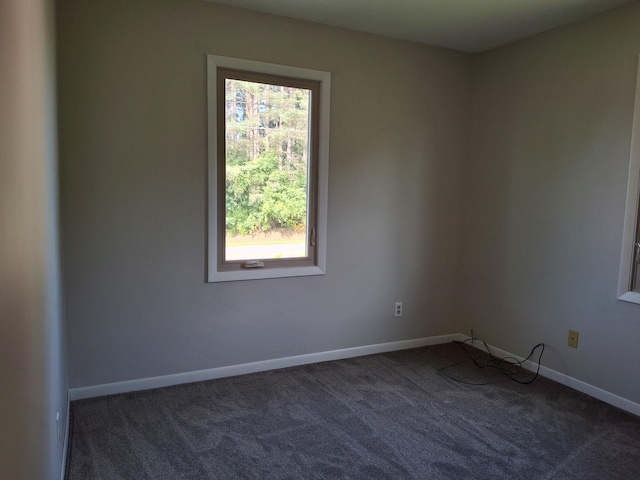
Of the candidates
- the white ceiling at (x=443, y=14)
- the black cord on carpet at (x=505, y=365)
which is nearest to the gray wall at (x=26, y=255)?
the white ceiling at (x=443, y=14)

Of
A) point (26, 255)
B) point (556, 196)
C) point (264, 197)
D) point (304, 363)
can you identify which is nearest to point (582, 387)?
point (556, 196)

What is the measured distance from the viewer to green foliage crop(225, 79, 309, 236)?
10.6 ft

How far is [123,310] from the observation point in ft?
9.78

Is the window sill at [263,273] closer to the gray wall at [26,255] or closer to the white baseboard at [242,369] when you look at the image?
the white baseboard at [242,369]

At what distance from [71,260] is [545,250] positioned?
317cm

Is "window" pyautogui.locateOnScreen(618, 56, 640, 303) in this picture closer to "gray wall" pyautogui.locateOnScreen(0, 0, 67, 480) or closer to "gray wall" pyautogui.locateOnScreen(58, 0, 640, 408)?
"gray wall" pyautogui.locateOnScreen(58, 0, 640, 408)

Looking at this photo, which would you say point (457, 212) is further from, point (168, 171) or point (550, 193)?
point (168, 171)

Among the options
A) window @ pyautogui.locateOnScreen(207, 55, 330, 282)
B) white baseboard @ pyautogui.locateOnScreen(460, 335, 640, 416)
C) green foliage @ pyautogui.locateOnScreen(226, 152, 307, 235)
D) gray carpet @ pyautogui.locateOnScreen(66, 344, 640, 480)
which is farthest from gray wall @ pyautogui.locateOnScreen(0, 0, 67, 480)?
white baseboard @ pyautogui.locateOnScreen(460, 335, 640, 416)

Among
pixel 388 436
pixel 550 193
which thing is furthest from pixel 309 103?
pixel 388 436

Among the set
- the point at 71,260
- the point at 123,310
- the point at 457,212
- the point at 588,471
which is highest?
the point at 457,212

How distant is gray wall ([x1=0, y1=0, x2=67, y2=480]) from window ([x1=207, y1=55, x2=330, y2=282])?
122cm

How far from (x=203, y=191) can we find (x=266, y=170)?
478mm

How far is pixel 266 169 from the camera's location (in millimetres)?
3346

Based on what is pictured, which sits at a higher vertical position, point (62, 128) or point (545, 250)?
point (62, 128)
